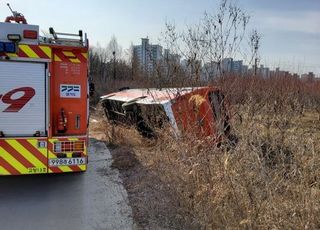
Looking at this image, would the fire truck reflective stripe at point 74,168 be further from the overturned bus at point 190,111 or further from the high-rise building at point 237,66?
the high-rise building at point 237,66

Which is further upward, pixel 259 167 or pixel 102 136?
pixel 259 167

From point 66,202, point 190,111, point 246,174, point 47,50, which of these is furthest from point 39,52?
point 246,174

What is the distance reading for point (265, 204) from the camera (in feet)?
12.5

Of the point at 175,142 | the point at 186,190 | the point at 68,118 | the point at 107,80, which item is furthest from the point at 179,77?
the point at 107,80

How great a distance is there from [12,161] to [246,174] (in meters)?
3.90

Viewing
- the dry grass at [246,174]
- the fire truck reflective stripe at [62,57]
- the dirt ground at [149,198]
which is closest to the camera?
the dry grass at [246,174]

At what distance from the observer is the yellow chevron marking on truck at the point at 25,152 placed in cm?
618

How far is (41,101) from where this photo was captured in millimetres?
6363

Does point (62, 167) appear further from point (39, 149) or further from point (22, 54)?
point (22, 54)

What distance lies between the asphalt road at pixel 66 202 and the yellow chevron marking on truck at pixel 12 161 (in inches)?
18.5

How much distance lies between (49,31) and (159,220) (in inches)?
150

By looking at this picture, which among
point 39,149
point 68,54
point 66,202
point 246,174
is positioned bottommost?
point 66,202

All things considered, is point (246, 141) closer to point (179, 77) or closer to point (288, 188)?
point (288, 188)

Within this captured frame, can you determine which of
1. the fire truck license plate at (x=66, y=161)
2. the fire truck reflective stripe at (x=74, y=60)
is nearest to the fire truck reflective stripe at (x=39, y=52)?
the fire truck reflective stripe at (x=74, y=60)
